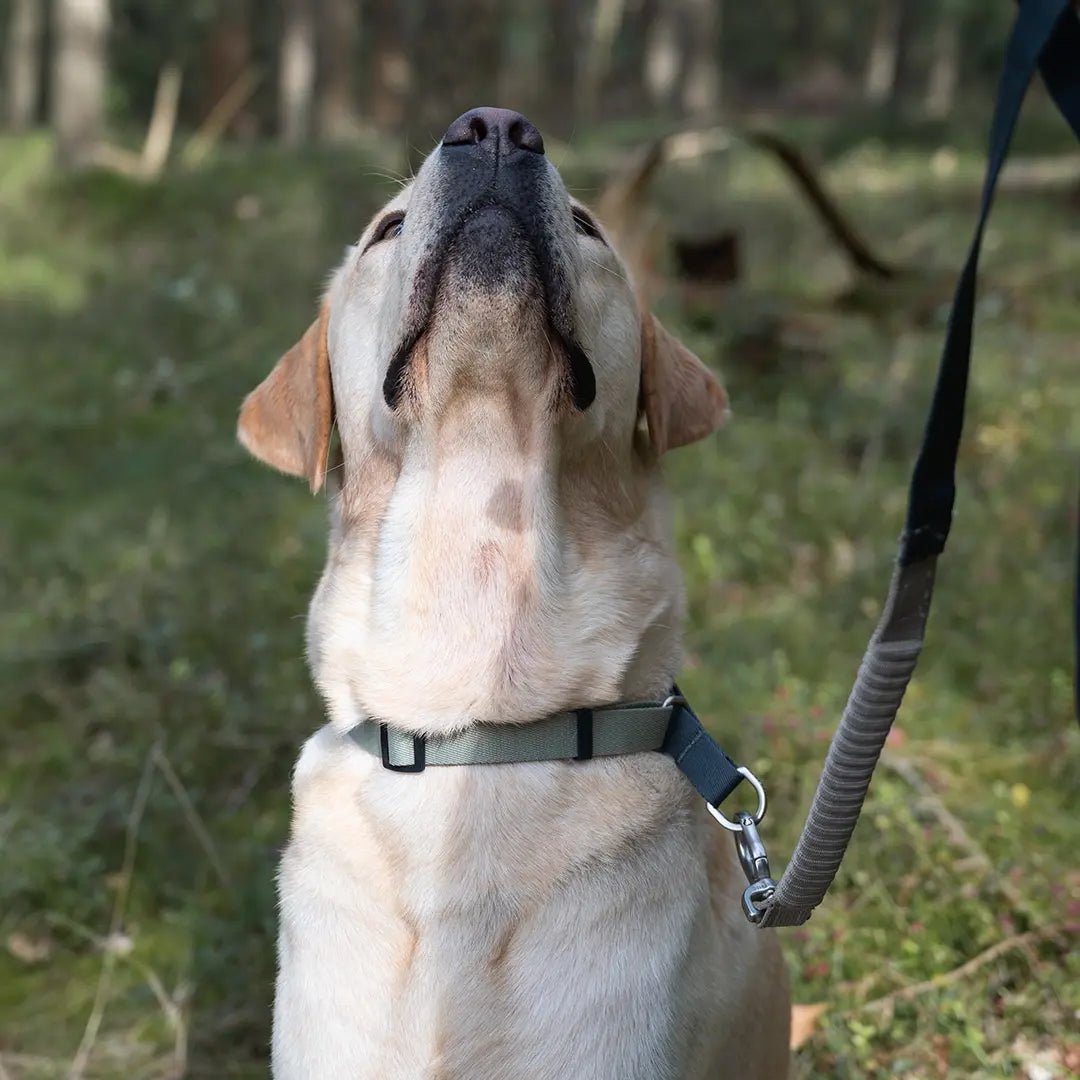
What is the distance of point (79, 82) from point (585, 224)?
9398 mm

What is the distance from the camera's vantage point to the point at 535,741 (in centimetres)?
219

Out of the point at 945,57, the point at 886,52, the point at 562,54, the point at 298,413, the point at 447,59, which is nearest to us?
the point at 298,413

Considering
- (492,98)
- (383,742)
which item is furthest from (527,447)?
(492,98)

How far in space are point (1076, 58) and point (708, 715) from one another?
240cm

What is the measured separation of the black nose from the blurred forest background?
3.83 feet

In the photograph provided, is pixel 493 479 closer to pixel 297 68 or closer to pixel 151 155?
pixel 151 155

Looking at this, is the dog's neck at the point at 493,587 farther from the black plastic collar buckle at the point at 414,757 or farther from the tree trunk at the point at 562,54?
the tree trunk at the point at 562,54

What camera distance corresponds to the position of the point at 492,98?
738 centimetres

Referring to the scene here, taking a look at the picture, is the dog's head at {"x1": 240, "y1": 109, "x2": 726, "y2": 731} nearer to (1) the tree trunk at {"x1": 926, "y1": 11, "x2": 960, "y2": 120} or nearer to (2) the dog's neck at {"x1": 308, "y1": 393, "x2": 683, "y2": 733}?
(2) the dog's neck at {"x1": 308, "y1": 393, "x2": 683, "y2": 733}

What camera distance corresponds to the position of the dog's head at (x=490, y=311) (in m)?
2.24

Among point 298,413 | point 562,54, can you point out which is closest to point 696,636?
point 298,413

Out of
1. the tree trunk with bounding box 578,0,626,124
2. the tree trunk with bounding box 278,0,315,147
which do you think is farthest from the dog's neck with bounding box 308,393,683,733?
the tree trunk with bounding box 578,0,626,124

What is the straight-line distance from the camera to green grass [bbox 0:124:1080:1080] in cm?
306

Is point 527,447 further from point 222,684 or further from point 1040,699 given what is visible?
point 1040,699
